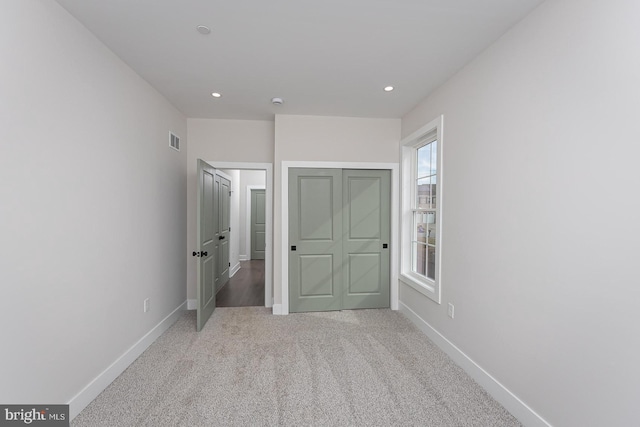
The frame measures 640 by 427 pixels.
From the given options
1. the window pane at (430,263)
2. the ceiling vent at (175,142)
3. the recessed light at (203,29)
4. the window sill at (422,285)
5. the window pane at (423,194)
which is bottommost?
the window sill at (422,285)

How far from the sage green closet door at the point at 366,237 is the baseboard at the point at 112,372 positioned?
2.18 meters

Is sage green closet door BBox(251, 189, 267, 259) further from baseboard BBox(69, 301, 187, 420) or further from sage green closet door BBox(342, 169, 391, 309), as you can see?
baseboard BBox(69, 301, 187, 420)

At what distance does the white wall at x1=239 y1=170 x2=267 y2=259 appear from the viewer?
24.0ft

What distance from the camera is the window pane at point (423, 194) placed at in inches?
124

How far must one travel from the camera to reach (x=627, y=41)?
1.21m

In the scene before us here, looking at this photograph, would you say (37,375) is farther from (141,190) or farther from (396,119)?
(396,119)

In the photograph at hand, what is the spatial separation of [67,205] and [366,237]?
2960 millimetres

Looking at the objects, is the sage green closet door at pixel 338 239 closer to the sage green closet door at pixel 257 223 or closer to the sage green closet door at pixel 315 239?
the sage green closet door at pixel 315 239

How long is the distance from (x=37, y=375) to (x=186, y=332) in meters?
1.49

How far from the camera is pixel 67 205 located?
1683 millimetres

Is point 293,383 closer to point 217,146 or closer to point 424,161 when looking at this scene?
point 424,161

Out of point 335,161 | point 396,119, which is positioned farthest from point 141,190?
point 396,119

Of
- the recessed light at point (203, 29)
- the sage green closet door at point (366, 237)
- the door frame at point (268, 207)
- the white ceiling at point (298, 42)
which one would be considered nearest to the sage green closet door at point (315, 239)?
the sage green closet door at point (366, 237)

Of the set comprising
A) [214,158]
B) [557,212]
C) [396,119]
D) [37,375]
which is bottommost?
[37,375]
